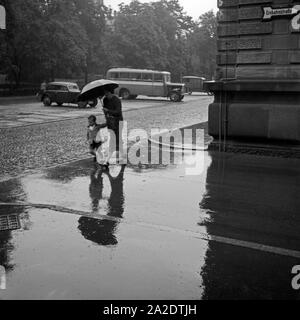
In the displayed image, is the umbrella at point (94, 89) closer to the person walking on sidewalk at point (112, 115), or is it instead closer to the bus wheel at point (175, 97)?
the person walking on sidewalk at point (112, 115)

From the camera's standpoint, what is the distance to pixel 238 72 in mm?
13664

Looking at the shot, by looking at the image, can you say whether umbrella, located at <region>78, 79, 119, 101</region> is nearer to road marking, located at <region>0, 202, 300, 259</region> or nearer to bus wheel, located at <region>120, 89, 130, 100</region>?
road marking, located at <region>0, 202, 300, 259</region>

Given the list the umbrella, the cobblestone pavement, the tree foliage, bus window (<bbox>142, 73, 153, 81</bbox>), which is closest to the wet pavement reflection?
the cobblestone pavement

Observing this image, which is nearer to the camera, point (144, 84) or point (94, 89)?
point (94, 89)

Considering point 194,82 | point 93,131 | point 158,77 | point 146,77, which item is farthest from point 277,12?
point 194,82

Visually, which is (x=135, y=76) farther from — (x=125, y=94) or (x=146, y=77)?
(x=125, y=94)

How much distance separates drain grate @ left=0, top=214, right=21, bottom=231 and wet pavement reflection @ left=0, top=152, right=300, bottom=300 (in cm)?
12

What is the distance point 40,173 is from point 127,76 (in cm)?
3425

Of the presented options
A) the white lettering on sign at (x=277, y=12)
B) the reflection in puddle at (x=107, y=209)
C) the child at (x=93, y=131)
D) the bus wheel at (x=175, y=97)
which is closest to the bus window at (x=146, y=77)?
the bus wheel at (x=175, y=97)

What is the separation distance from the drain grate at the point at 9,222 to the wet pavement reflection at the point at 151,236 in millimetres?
117

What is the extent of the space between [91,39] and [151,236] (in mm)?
52814

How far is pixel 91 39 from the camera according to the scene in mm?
56188
